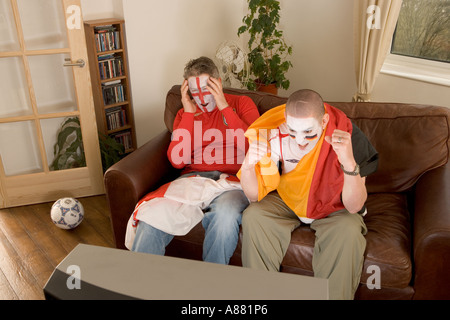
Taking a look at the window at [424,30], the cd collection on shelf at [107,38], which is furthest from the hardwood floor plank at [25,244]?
the window at [424,30]

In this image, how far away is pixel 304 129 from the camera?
5.52 ft

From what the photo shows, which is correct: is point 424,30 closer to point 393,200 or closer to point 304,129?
point 393,200

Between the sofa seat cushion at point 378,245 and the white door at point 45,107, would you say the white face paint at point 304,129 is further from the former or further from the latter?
the white door at point 45,107

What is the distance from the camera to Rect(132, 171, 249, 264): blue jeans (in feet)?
6.28

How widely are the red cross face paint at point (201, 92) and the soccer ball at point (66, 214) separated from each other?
105 centimetres

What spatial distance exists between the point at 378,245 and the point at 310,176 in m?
0.40

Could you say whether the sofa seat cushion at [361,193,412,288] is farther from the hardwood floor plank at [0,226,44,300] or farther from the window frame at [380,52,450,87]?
the hardwood floor plank at [0,226,44,300]

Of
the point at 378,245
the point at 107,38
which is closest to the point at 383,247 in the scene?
the point at 378,245

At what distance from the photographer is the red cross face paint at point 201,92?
2.19 m

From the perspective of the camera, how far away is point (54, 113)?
286cm

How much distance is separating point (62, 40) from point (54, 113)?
478mm

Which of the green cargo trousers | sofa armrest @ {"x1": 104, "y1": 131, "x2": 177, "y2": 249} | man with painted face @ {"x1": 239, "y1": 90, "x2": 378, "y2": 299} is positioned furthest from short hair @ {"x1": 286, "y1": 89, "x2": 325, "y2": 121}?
sofa armrest @ {"x1": 104, "y1": 131, "x2": 177, "y2": 249}
